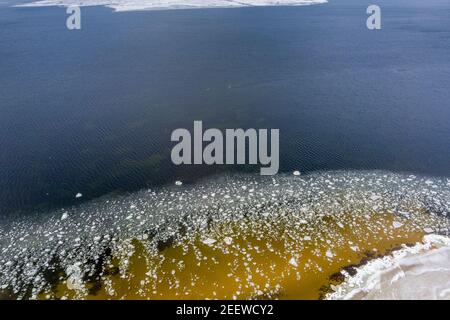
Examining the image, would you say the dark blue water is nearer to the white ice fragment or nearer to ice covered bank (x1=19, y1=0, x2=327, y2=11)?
the white ice fragment

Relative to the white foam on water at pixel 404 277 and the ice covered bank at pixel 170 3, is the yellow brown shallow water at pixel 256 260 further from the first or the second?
the ice covered bank at pixel 170 3

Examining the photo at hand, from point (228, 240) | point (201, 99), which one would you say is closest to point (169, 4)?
point (201, 99)

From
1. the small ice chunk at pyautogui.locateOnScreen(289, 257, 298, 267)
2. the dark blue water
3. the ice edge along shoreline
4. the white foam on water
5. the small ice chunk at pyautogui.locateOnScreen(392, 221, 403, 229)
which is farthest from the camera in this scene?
the ice edge along shoreline

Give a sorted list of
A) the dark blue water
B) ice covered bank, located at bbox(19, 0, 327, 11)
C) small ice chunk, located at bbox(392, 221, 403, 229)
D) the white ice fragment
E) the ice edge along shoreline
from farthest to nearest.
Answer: ice covered bank, located at bbox(19, 0, 327, 11), the ice edge along shoreline, the dark blue water, small ice chunk, located at bbox(392, 221, 403, 229), the white ice fragment

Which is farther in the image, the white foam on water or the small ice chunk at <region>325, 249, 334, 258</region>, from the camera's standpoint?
the small ice chunk at <region>325, 249, 334, 258</region>

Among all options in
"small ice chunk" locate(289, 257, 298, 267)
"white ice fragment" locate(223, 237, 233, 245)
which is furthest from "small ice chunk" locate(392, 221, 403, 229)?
"white ice fragment" locate(223, 237, 233, 245)

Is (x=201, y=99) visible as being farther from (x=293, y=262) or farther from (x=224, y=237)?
(x=293, y=262)

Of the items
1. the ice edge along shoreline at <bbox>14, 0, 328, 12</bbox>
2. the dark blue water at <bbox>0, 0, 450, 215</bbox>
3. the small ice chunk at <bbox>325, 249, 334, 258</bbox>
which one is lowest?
the small ice chunk at <bbox>325, 249, 334, 258</bbox>
